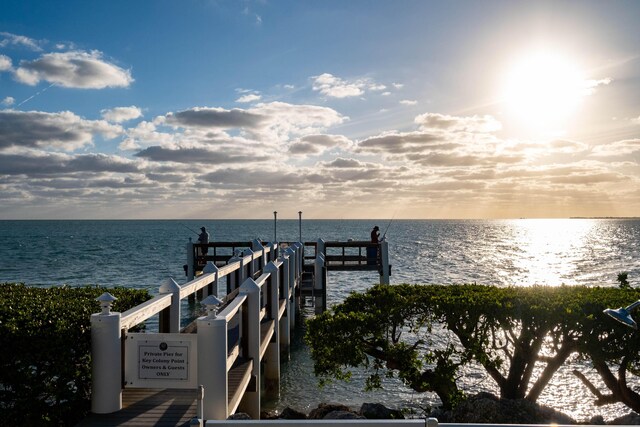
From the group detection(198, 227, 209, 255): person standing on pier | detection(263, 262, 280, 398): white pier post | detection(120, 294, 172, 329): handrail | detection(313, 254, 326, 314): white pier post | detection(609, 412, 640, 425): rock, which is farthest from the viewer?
detection(198, 227, 209, 255): person standing on pier

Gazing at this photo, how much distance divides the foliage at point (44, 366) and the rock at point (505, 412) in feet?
22.1

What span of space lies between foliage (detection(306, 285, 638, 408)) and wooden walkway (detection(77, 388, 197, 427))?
443 cm

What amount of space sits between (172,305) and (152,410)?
2.15 meters

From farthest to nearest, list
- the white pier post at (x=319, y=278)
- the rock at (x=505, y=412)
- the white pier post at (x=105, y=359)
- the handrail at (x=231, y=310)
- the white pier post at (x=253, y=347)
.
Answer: the white pier post at (x=319, y=278) → the white pier post at (x=253, y=347) → the rock at (x=505, y=412) → the handrail at (x=231, y=310) → the white pier post at (x=105, y=359)

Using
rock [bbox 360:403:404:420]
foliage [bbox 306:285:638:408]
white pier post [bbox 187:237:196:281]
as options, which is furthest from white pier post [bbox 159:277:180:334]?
white pier post [bbox 187:237:196:281]

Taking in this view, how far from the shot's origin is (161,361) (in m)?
6.67

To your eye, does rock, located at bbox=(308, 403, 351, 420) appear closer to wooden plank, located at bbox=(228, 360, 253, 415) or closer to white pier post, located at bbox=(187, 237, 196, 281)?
wooden plank, located at bbox=(228, 360, 253, 415)

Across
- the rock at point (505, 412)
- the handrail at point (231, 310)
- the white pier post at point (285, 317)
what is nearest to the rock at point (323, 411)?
the rock at point (505, 412)

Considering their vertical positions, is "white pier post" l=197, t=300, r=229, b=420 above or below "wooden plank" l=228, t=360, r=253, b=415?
above

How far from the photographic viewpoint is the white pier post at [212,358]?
6574 millimetres

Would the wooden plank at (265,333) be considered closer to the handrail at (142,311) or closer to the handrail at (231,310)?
the handrail at (231,310)

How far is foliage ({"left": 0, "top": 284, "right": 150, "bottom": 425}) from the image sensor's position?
597 centimetres

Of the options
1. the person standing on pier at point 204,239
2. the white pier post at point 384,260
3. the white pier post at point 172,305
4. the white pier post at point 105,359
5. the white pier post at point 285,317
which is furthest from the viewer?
the person standing on pier at point 204,239

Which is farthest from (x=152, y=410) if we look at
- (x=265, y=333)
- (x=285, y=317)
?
(x=285, y=317)
